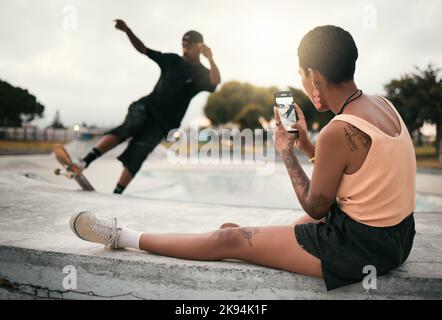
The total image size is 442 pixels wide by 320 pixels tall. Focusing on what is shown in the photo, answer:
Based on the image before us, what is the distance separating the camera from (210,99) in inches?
2520

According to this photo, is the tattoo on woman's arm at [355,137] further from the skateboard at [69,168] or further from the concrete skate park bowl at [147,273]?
the skateboard at [69,168]

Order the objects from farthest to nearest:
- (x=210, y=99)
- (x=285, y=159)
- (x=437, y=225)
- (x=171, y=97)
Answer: (x=210, y=99) → (x=171, y=97) → (x=437, y=225) → (x=285, y=159)

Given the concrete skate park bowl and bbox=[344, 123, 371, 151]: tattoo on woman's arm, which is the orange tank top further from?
the concrete skate park bowl

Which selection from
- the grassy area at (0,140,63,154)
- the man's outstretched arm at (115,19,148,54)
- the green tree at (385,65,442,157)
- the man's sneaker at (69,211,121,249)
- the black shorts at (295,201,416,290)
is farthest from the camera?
the green tree at (385,65,442,157)

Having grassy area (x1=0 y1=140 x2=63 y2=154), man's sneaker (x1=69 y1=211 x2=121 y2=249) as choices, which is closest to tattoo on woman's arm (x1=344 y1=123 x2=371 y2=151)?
man's sneaker (x1=69 y1=211 x2=121 y2=249)

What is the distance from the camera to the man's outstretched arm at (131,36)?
511 cm

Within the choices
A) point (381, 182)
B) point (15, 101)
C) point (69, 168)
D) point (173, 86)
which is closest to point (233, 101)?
Answer: point (15, 101)

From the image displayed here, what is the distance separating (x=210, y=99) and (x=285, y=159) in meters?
62.8

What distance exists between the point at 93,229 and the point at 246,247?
0.91m

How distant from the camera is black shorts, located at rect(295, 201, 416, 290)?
1.80 metres

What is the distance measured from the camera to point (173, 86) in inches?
220

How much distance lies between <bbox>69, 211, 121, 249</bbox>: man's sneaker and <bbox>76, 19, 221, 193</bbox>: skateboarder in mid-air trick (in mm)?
3305

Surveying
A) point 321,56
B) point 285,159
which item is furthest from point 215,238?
point 321,56

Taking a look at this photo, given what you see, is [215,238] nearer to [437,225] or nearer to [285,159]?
[285,159]
